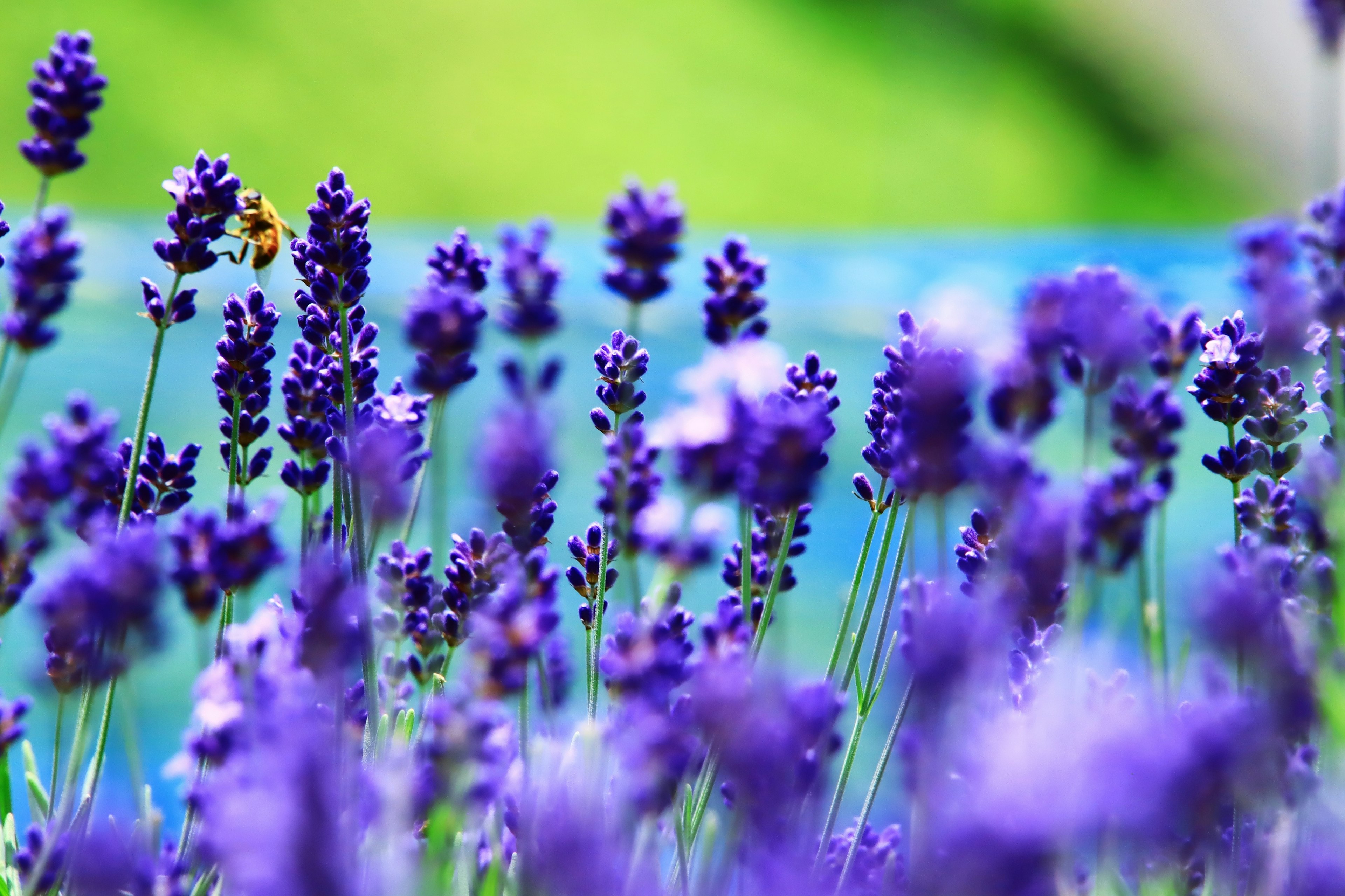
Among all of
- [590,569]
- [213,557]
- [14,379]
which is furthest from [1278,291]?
[14,379]

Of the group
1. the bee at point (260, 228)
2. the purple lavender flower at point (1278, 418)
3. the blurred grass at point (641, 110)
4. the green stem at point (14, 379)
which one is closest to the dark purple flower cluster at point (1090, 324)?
the purple lavender flower at point (1278, 418)

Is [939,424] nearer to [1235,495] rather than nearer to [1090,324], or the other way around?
[1090,324]

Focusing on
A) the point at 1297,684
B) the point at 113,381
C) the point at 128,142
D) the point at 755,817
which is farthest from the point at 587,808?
the point at 128,142

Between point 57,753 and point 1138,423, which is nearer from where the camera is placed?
point 1138,423

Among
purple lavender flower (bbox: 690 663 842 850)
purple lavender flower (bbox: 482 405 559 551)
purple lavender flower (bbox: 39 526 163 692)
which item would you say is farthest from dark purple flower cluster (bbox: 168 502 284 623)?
purple lavender flower (bbox: 690 663 842 850)

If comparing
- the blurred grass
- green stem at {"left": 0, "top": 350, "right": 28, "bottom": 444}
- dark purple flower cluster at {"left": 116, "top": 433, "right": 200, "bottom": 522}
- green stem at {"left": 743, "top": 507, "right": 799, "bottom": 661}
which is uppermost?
the blurred grass

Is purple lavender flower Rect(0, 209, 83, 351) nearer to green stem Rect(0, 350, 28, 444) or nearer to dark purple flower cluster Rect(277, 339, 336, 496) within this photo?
green stem Rect(0, 350, 28, 444)
